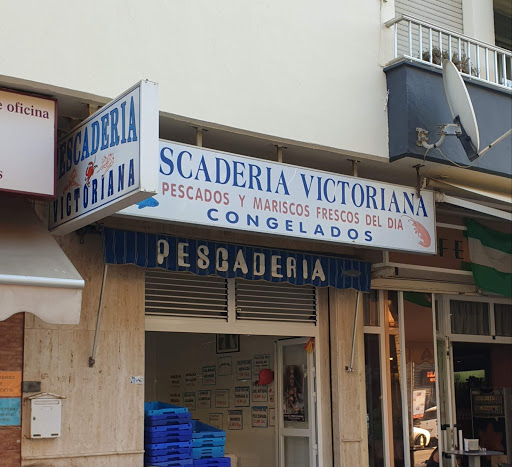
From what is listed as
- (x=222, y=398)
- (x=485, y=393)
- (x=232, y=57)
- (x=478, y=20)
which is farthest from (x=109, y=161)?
(x=485, y=393)

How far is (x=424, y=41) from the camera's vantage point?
1056 centimetres

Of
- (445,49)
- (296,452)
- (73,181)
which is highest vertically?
(445,49)

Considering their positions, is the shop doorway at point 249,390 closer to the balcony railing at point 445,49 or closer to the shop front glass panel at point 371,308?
the shop front glass panel at point 371,308

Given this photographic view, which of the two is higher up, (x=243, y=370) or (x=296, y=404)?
(x=243, y=370)

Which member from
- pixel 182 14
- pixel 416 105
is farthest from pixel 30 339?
pixel 416 105

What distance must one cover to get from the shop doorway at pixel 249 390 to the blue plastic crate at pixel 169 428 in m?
1.90

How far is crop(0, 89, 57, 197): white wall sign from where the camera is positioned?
22.8ft

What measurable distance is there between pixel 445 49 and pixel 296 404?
4.95m

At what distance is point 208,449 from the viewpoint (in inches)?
364

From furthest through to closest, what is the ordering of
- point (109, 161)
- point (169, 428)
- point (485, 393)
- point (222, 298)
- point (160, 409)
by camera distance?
point (485, 393), point (222, 298), point (160, 409), point (169, 428), point (109, 161)

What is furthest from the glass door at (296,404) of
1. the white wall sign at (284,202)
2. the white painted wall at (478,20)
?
the white painted wall at (478,20)

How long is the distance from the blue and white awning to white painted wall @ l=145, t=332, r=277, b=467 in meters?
1.45

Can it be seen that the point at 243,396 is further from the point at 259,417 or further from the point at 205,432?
the point at 205,432

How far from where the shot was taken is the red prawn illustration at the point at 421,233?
9.54m
